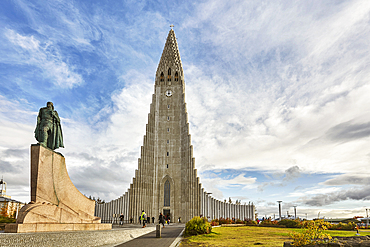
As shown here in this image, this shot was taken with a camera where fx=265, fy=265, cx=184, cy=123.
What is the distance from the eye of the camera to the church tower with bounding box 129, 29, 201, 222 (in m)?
43.7

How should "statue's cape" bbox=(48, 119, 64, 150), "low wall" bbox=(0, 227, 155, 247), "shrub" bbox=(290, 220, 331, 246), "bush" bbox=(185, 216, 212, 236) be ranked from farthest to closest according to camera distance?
"bush" bbox=(185, 216, 212, 236)
"statue's cape" bbox=(48, 119, 64, 150)
"low wall" bbox=(0, 227, 155, 247)
"shrub" bbox=(290, 220, 331, 246)

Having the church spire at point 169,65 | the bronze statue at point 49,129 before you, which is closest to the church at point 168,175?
the church spire at point 169,65

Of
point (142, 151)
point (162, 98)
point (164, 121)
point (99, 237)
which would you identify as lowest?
point (99, 237)

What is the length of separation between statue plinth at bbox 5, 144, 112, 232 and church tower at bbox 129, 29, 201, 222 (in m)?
30.8

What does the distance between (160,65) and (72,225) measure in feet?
144

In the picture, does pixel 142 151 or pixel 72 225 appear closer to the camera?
pixel 72 225

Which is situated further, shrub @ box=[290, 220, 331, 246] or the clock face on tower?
the clock face on tower

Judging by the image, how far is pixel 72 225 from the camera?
39.5 feet

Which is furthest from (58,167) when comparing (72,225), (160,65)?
(160,65)

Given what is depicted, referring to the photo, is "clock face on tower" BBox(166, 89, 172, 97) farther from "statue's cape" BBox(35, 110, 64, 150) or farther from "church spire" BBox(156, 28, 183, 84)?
"statue's cape" BBox(35, 110, 64, 150)

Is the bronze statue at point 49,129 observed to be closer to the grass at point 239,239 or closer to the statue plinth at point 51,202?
the statue plinth at point 51,202

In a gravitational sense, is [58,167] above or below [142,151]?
below

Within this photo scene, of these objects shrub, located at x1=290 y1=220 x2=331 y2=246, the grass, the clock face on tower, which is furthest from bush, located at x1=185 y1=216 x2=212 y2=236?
the clock face on tower

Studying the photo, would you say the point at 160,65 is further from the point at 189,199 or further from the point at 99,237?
the point at 99,237
